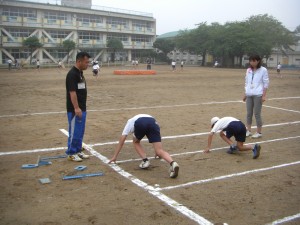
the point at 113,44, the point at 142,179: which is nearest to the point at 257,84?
the point at 142,179

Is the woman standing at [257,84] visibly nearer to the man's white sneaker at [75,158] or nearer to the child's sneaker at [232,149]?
the child's sneaker at [232,149]

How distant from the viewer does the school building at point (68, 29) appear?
2189 inches

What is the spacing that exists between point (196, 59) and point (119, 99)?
245 ft

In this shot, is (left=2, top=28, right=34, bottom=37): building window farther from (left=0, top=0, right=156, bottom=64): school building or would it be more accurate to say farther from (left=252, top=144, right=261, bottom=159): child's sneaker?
(left=252, top=144, right=261, bottom=159): child's sneaker

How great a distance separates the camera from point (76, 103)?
5637 millimetres

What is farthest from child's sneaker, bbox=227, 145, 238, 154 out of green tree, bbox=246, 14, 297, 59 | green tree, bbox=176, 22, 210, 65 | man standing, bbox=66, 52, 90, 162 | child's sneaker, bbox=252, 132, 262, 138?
green tree, bbox=176, 22, 210, 65

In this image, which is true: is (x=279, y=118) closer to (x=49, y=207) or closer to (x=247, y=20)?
(x=49, y=207)

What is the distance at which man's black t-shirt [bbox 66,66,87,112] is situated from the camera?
18.7 ft

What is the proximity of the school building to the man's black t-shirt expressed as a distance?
54.2m

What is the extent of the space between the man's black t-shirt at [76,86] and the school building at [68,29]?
2135 inches

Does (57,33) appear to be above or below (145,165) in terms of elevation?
above

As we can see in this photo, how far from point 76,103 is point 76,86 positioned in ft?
1.14

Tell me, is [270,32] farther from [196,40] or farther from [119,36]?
[119,36]

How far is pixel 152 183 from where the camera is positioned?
4945 millimetres
